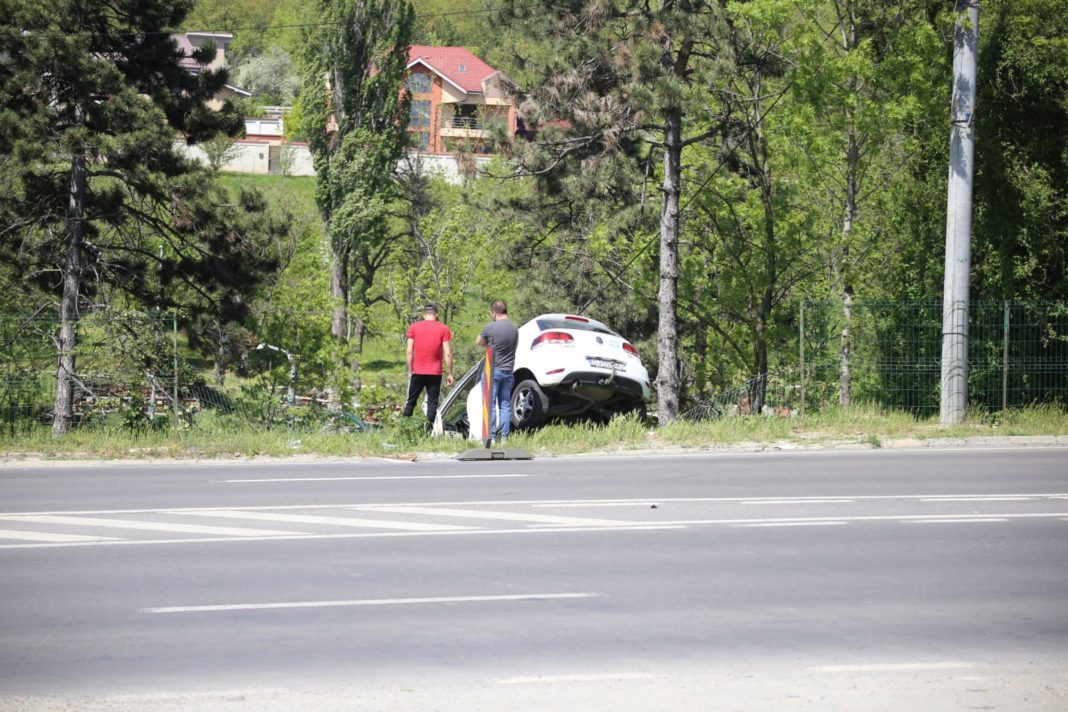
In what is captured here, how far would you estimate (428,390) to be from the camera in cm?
1845

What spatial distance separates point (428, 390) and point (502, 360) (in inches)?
68.9

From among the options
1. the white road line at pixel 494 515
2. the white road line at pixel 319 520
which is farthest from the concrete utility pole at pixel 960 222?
the white road line at pixel 319 520

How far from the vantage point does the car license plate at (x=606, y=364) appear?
714 inches

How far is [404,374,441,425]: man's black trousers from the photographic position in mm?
18281

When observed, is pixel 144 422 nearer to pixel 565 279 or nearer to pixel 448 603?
pixel 448 603

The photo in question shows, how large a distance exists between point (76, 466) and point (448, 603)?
Result: 9655 mm

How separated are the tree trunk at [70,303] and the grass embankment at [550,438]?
43.9 inches

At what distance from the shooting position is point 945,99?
92.4 ft

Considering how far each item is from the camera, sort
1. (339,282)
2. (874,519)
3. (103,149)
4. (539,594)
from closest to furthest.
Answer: (539,594)
(874,519)
(103,149)
(339,282)

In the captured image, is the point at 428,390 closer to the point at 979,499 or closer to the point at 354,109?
the point at 979,499

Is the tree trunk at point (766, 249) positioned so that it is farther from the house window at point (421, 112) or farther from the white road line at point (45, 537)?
the house window at point (421, 112)

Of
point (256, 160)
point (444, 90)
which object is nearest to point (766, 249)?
point (256, 160)

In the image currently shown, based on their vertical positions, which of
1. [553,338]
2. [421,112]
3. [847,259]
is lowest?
[553,338]

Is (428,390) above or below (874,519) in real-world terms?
above
